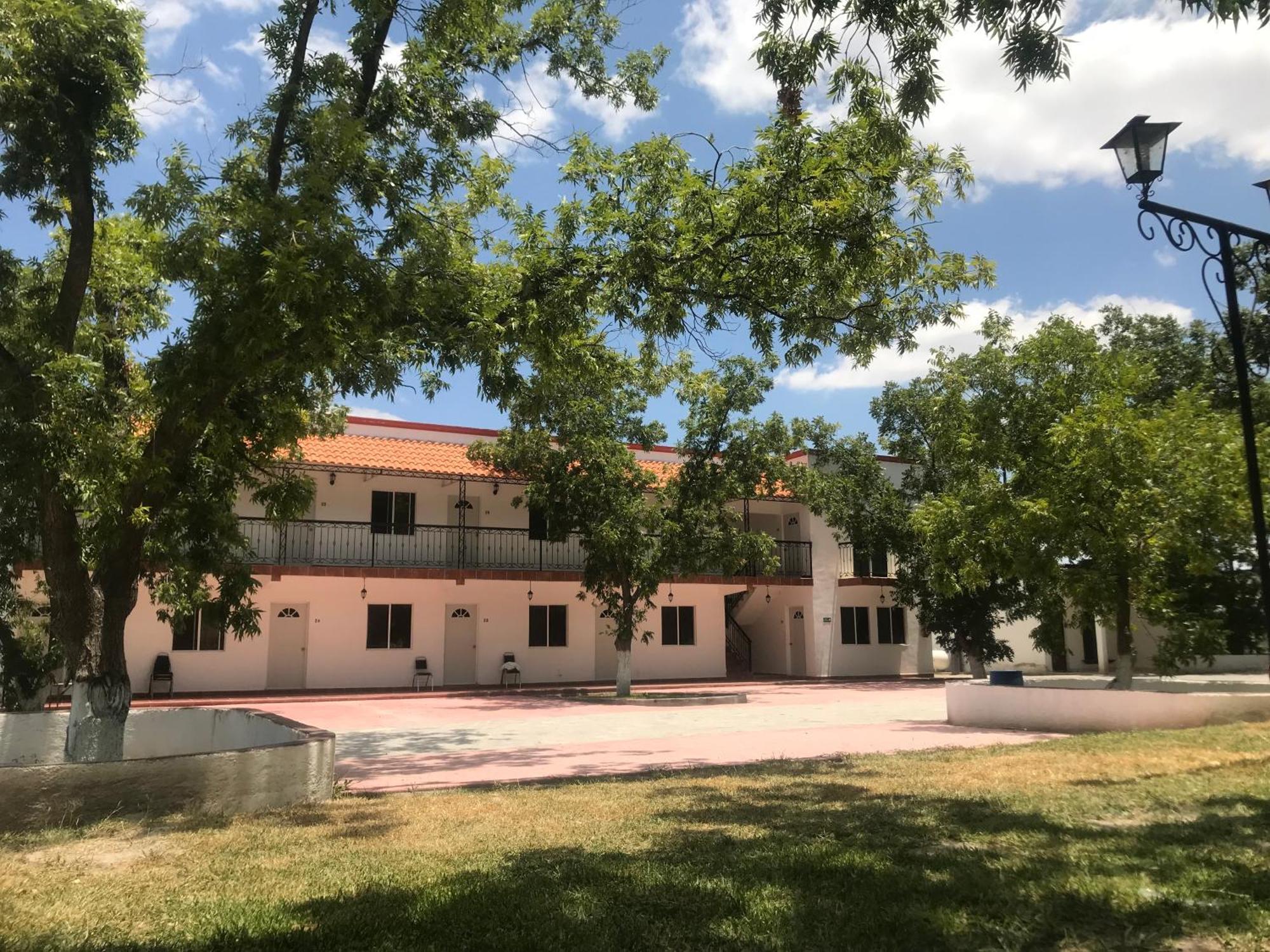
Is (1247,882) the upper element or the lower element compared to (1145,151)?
lower

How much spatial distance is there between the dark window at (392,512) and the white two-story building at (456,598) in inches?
1.9

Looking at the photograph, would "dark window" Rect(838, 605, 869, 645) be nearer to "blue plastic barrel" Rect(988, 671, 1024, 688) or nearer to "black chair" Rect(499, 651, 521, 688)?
"black chair" Rect(499, 651, 521, 688)

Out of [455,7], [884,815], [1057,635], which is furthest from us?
[1057,635]

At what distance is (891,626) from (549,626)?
11607mm

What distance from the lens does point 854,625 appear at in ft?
97.5

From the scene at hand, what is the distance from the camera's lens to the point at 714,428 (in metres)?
22.1

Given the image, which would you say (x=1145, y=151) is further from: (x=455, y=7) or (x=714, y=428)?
(x=714, y=428)

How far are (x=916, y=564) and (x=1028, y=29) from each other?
75.5ft

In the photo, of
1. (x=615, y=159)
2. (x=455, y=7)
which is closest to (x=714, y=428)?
(x=615, y=159)

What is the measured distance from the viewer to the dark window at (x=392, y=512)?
80.2ft

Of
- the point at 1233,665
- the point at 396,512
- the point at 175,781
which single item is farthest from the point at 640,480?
the point at 1233,665

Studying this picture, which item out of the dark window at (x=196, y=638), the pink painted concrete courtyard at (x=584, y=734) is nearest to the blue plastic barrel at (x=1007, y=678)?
the pink painted concrete courtyard at (x=584, y=734)

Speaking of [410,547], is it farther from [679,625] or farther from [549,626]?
[679,625]

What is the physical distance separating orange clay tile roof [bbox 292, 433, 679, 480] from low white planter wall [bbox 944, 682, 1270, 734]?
9470 mm
